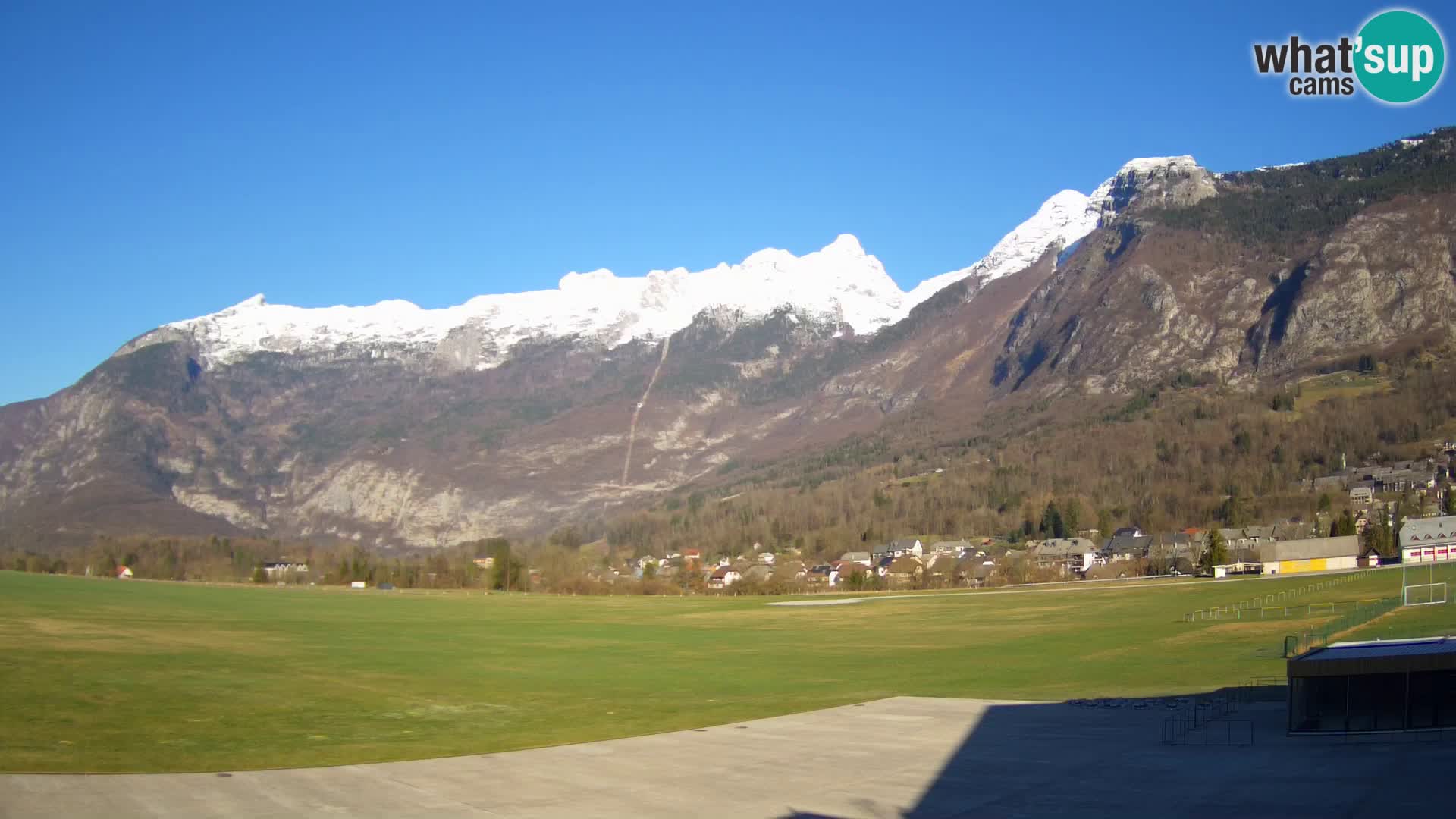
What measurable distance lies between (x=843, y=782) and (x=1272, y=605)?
56035 millimetres

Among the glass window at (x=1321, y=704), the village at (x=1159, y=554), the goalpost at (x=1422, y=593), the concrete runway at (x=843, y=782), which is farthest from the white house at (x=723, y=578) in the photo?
the glass window at (x=1321, y=704)

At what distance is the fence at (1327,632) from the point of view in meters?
36.4

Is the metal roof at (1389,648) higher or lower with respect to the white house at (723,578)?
higher

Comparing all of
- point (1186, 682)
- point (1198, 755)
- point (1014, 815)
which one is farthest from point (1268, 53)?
point (1014, 815)

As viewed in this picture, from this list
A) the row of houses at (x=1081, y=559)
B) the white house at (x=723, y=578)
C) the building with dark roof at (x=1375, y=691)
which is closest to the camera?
the building with dark roof at (x=1375, y=691)

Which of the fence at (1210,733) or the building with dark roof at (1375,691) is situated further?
the fence at (1210,733)

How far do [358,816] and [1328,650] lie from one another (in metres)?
27.7

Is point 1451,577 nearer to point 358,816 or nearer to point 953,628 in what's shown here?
point 953,628

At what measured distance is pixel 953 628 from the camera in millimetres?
79375

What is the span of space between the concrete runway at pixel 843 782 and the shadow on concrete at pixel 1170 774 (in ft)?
0.24

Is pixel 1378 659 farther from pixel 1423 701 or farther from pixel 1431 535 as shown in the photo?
pixel 1431 535

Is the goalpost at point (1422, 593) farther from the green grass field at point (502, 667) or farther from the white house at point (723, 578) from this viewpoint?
the white house at point (723, 578)

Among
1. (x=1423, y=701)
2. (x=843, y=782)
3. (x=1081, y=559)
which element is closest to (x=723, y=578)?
(x=1081, y=559)

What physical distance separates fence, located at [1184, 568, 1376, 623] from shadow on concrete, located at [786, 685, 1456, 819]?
116ft
